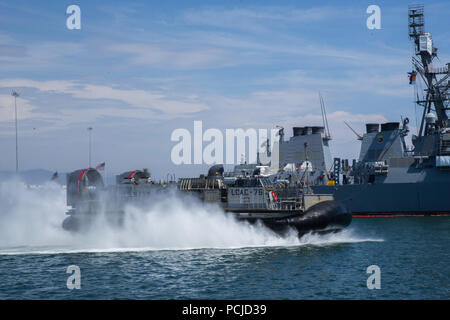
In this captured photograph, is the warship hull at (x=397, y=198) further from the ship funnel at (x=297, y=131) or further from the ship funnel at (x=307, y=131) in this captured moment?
the ship funnel at (x=297, y=131)

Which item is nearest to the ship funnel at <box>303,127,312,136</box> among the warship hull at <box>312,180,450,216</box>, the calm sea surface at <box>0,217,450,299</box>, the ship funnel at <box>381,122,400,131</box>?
the ship funnel at <box>381,122,400,131</box>

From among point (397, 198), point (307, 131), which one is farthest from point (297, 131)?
point (397, 198)

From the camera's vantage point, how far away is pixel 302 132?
6200 centimetres

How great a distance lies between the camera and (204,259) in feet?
74.1

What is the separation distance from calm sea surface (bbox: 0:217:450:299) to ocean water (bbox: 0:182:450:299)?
4 cm

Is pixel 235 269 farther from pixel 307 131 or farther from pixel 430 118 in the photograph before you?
pixel 307 131

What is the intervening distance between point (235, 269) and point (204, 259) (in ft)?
9.07

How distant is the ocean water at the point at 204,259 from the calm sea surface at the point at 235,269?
1.6 inches

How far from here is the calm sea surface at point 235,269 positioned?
16.8 m

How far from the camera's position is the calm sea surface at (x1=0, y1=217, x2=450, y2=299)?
1678 centimetres

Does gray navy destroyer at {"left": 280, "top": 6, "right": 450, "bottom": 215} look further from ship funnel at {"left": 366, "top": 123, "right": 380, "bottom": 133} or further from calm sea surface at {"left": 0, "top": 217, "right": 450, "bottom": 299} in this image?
calm sea surface at {"left": 0, "top": 217, "right": 450, "bottom": 299}

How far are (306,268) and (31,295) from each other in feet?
34.9

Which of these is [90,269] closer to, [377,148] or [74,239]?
[74,239]
